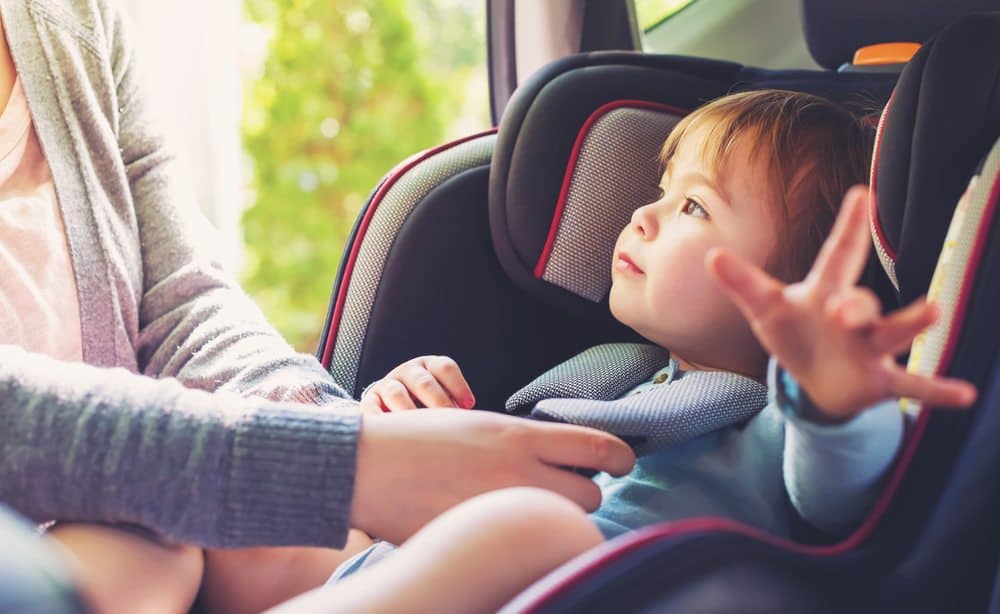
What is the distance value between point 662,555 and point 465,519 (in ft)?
0.46

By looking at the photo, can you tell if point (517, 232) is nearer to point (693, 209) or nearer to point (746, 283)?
point (693, 209)

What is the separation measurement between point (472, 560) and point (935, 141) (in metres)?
0.56

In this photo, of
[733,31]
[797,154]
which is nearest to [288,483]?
[797,154]

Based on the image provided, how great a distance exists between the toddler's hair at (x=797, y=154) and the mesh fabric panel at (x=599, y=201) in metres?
0.09

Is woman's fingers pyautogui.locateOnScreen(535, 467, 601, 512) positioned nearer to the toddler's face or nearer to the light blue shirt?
the light blue shirt

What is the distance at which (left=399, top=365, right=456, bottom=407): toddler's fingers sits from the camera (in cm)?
100

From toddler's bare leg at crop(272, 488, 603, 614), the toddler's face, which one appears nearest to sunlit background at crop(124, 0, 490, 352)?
the toddler's face

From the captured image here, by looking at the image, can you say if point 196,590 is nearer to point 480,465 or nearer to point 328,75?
point 480,465

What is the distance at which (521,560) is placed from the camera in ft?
2.31

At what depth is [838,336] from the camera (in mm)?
643

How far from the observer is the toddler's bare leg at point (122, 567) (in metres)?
0.73

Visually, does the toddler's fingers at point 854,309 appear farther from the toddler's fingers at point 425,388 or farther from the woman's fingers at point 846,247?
the toddler's fingers at point 425,388

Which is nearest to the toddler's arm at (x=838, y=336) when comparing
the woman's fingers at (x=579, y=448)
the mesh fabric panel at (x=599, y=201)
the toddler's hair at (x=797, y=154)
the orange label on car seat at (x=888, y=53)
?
the woman's fingers at (x=579, y=448)

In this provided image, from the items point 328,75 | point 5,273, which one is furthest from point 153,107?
point 328,75
